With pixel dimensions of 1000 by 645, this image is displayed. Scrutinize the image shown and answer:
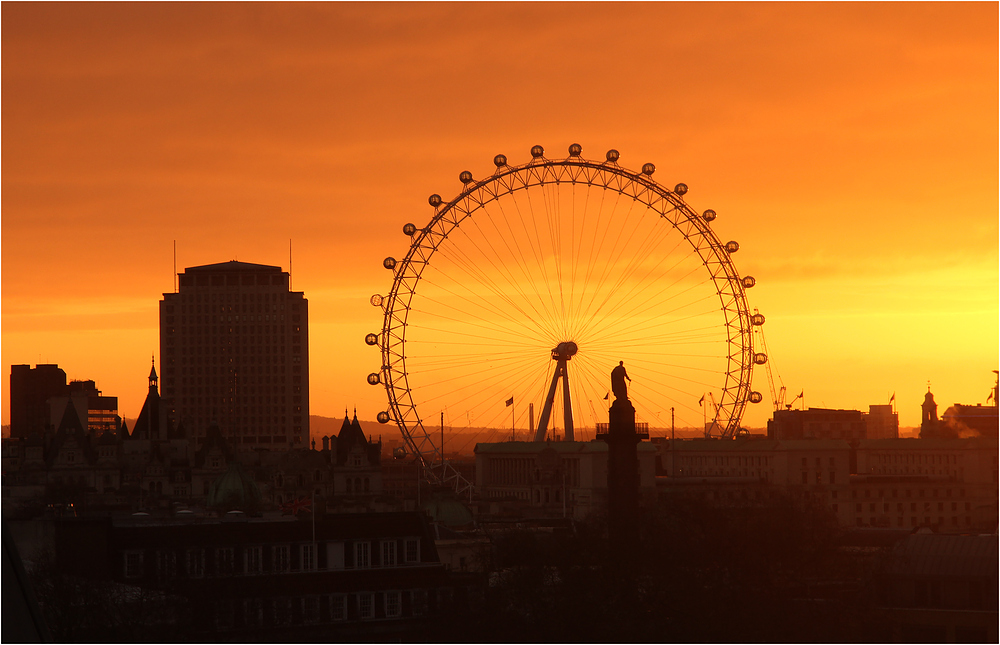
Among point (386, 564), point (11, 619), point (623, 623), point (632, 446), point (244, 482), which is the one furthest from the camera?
point (244, 482)

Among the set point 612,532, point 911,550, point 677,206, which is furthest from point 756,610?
point 677,206

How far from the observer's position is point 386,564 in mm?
79688

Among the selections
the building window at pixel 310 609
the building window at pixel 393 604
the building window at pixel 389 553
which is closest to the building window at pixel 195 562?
the building window at pixel 310 609

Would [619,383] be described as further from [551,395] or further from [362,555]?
[551,395]

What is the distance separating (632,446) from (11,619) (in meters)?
45.5

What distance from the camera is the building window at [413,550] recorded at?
8094cm

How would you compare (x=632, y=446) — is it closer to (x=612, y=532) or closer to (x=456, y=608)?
(x=612, y=532)

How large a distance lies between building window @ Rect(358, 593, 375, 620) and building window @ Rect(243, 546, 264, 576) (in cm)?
543

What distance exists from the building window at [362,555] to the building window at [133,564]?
1075cm

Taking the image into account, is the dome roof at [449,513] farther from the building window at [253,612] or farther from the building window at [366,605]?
the building window at [253,612]

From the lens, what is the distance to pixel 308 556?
3095 inches

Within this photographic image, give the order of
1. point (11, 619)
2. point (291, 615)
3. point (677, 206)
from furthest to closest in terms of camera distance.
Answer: point (677, 206), point (291, 615), point (11, 619)

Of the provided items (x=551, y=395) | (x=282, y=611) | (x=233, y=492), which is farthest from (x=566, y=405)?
(x=282, y=611)

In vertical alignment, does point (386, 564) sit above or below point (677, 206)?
below
